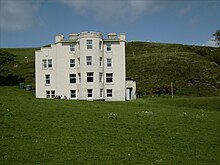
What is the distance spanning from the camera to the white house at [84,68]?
60.0 m

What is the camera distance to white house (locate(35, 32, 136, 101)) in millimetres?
59969

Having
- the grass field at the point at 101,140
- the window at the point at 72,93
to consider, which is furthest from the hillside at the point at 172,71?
the grass field at the point at 101,140

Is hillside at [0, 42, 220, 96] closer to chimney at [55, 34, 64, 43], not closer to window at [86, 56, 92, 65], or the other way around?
window at [86, 56, 92, 65]

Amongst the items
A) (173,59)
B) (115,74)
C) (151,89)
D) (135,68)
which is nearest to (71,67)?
(115,74)

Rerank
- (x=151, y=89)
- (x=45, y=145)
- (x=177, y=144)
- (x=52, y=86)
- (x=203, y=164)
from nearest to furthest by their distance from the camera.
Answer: (x=203, y=164), (x=45, y=145), (x=177, y=144), (x=52, y=86), (x=151, y=89)

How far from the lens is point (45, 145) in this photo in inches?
571

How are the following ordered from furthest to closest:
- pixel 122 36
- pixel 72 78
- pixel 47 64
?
pixel 47 64, pixel 122 36, pixel 72 78

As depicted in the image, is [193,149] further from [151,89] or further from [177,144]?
[151,89]

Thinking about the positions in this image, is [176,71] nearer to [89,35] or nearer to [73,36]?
[73,36]

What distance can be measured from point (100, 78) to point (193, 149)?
46.6 meters

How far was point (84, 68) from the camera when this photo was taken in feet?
196

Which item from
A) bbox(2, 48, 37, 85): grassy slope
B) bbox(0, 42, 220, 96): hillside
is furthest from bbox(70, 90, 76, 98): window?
bbox(2, 48, 37, 85): grassy slope

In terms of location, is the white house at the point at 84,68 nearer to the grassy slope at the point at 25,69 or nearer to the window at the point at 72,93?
the window at the point at 72,93

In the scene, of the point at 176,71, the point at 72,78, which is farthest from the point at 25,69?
the point at 72,78
